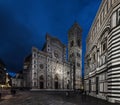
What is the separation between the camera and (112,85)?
16531mm

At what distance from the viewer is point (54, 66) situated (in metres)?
70.9

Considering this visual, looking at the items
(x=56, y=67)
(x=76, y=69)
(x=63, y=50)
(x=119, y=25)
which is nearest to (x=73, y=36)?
(x=63, y=50)

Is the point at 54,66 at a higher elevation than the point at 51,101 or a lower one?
higher

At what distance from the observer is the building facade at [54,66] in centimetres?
6150

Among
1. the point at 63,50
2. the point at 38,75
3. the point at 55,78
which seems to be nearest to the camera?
the point at 38,75

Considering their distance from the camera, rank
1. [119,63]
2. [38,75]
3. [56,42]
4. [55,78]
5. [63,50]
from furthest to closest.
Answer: [63,50], [56,42], [55,78], [38,75], [119,63]

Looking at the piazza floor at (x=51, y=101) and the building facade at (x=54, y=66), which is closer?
the piazza floor at (x=51, y=101)

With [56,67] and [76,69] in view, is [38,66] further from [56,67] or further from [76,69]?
[76,69]

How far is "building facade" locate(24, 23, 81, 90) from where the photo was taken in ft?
202

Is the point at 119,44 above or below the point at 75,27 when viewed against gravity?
below

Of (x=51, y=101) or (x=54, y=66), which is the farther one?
(x=54, y=66)

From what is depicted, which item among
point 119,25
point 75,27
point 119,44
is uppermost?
point 75,27

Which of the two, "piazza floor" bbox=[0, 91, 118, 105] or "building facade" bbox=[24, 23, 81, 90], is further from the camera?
"building facade" bbox=[24, 23, 81, 90]

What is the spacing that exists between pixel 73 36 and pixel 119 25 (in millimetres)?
71513
